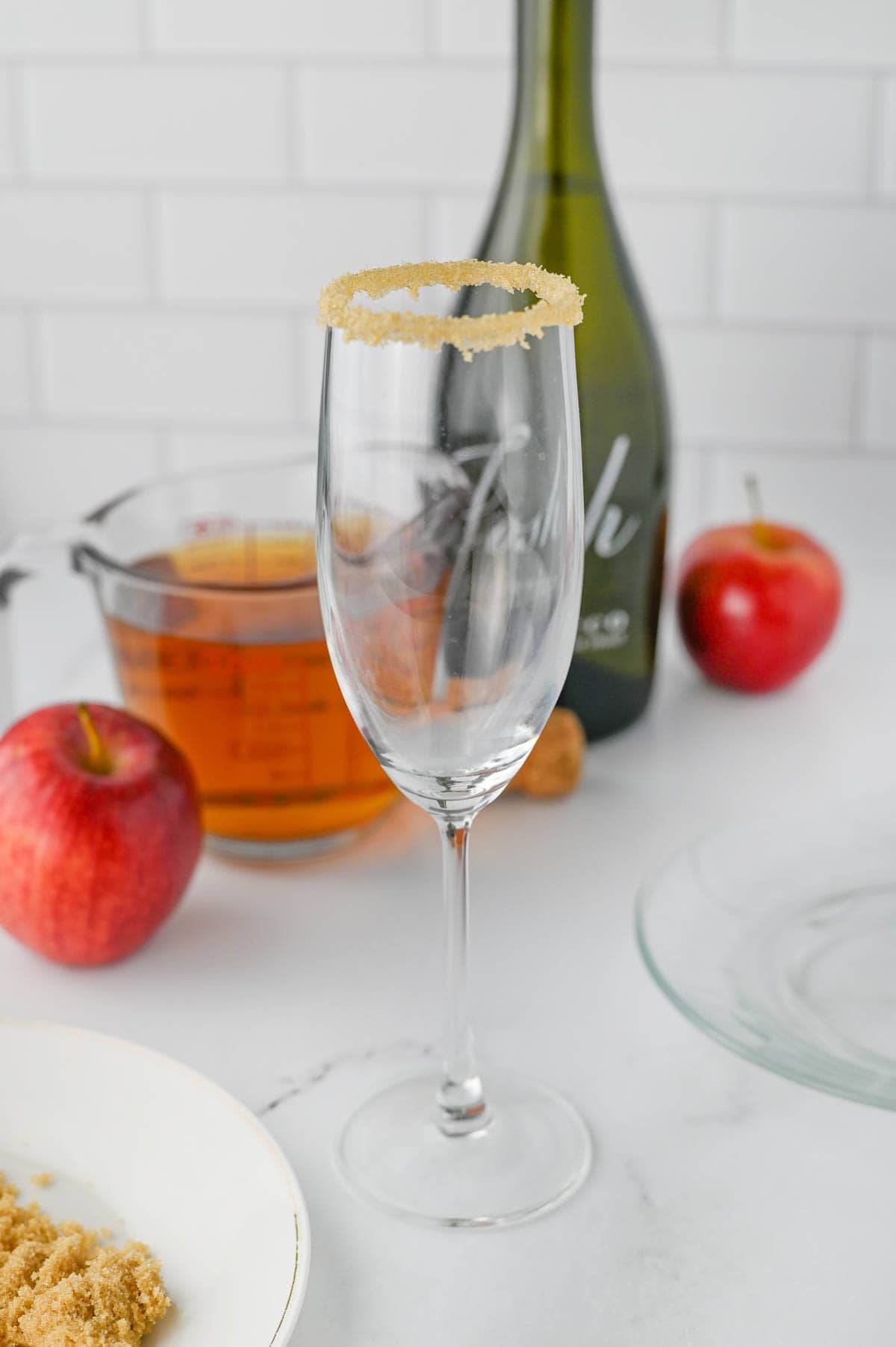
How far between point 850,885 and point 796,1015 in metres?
0.11

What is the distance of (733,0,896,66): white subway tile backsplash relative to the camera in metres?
0.93

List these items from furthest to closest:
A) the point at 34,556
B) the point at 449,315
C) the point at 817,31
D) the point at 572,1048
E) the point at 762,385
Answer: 1. the point at 762,385
2. the point at 817,31
3. the point at 34,556
4. the point at 572,1048
5. the point at 449,315

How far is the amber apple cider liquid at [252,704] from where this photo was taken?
2.07ft

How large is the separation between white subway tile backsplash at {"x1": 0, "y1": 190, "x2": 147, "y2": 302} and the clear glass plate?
2.12 feet

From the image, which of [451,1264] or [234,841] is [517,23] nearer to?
[234,841]

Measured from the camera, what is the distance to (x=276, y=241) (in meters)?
1.04

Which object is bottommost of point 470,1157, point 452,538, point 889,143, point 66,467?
point 470,1157

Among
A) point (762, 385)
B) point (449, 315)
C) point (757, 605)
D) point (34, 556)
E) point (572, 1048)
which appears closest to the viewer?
point (449, 315)

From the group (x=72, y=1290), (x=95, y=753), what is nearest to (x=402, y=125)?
Result: (x=95, y=753)

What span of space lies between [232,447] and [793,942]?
0.65 metres

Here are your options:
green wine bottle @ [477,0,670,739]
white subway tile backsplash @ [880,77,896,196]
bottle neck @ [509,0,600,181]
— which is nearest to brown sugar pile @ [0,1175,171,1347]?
green wine bottle @ [477,0,670,739]

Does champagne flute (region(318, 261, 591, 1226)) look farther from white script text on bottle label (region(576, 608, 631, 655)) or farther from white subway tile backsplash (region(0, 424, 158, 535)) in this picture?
white subway tile backsplash (region(0, 424, 158, 535))

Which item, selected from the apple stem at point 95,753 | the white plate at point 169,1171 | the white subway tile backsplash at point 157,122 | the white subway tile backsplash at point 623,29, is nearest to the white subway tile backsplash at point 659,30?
the white subway tile backsplash at point 623,29

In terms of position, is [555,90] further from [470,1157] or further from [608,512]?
[470,1157]
